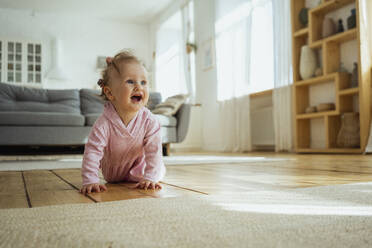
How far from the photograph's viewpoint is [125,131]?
108 centimetres

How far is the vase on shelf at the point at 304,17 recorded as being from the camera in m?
3.62

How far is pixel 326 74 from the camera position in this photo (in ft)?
10.9

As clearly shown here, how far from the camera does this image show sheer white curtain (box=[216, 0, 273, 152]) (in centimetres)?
436

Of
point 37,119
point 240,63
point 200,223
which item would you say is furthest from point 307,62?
point 200,223

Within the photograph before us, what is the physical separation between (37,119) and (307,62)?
2.65 meters

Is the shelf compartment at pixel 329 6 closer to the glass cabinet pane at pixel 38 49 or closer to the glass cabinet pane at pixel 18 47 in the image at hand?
the glass cabinet pane at pixel 38 49

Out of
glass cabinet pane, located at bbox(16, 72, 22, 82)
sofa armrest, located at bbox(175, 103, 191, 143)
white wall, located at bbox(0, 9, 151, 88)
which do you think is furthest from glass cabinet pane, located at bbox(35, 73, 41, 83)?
sofa armrest, located at bbox(175, 103, 191, 143)

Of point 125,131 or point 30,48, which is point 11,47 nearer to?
point 30,48

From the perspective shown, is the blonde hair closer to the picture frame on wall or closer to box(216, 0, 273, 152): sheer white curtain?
box(216, 0, 273, 152): sheer white curtain

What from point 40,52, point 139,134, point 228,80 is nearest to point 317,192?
point 139,134

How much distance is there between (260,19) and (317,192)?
399 centimetres

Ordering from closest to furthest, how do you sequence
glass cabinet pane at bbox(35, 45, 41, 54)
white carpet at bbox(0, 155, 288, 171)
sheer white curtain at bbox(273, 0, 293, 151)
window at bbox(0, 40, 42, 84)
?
white carpet at bbox(0, 155, 288, 171), sheer white curtain at bbox(273, 0, 293, 151), window at bbox(0, 40, 42, 84), glass cabinet pane at bbox(35, 45, 41, 54)

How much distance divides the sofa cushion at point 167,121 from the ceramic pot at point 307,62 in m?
1.41

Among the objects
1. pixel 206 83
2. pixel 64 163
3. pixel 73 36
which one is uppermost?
pixel 73 36
